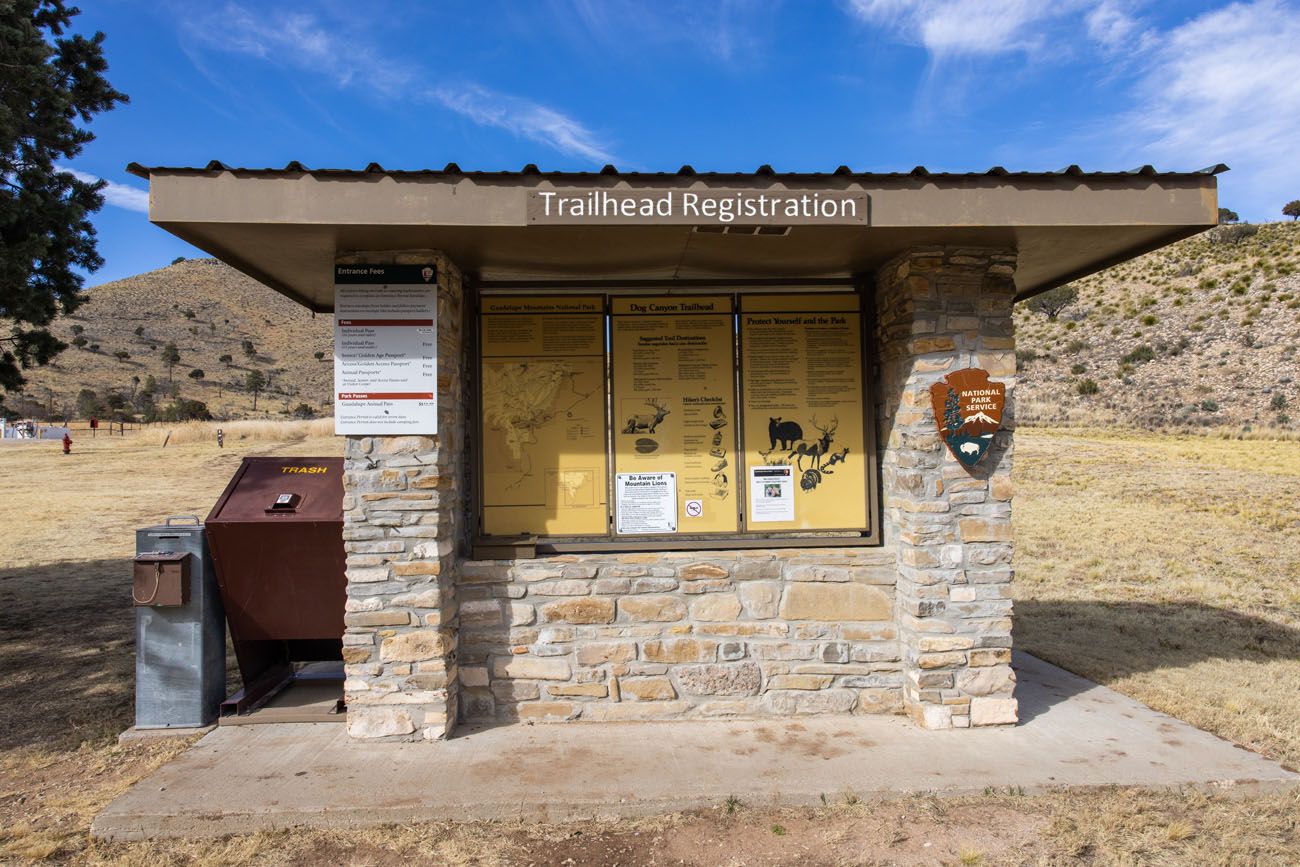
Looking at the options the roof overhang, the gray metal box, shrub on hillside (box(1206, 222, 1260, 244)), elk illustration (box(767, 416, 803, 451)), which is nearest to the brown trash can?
the gray metal box

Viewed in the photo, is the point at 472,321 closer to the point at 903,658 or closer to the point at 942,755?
the point at 903,658

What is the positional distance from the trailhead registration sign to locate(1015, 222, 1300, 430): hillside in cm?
3103

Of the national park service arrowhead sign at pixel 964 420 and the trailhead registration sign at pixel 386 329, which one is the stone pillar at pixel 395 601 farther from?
the national park service arrowhead sign at pixel 964 420

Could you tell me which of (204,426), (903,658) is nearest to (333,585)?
(903,658)

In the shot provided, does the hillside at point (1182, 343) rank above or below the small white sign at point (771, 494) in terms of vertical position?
above

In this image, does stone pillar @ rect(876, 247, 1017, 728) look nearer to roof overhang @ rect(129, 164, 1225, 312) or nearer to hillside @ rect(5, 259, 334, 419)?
roof overhang @ rect(129, 164, 1225, 312)

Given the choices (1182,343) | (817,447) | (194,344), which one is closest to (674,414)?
(817,447)

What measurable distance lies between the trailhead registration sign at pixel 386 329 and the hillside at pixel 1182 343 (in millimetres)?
31033

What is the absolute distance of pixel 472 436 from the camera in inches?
211

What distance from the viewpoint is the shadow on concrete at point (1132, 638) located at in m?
6.43

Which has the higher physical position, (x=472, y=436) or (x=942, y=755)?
(x=472, y=436)

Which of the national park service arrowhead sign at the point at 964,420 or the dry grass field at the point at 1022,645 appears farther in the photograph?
the national park service arrowhead sign at the point at 964,420

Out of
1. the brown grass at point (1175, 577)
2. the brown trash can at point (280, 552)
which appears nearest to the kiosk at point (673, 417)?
the brown trash can at point (280, 552)

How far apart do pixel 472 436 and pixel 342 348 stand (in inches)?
39.3
